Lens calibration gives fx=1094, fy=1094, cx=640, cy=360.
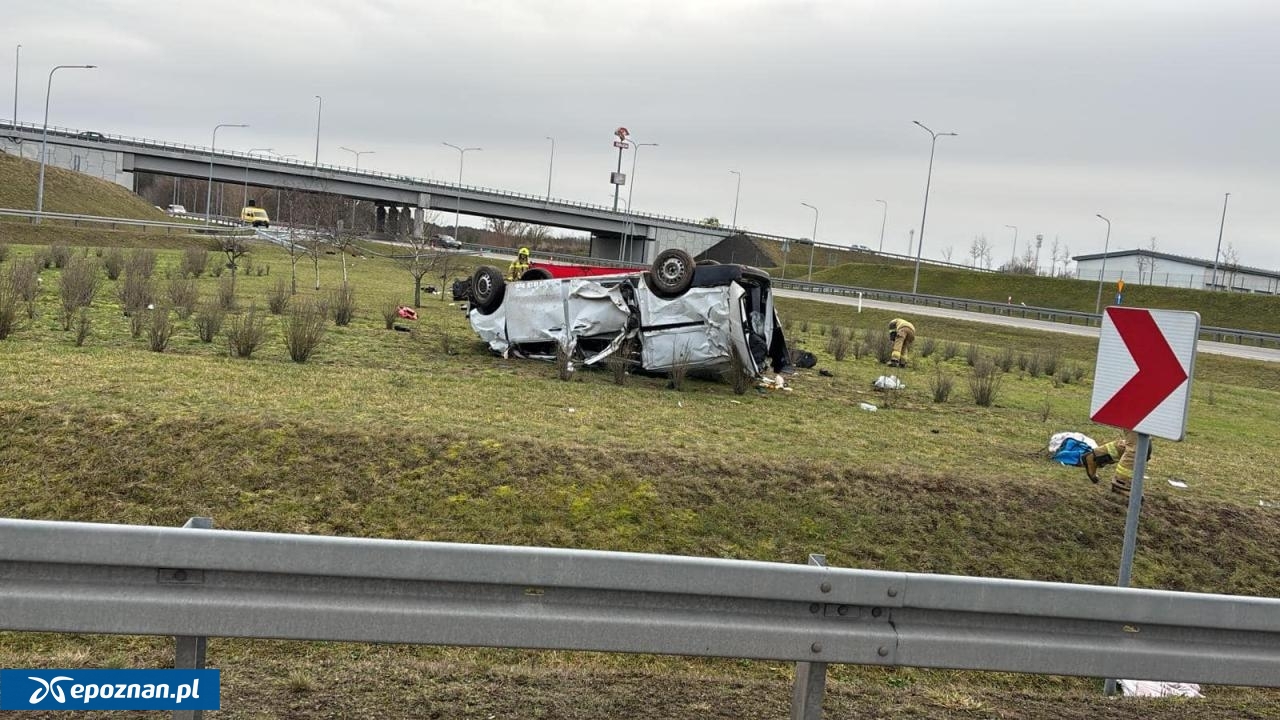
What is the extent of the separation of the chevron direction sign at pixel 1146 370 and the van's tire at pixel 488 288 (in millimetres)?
11198

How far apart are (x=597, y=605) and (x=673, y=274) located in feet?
36.3

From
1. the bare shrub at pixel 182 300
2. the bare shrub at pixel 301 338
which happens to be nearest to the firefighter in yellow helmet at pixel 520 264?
the bare shrub at pixel 182 300

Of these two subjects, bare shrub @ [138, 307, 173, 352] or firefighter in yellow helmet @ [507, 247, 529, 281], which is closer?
bare shrub @ [138, 307, 173, 352]

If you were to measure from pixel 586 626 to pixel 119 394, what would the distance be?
26.9ft

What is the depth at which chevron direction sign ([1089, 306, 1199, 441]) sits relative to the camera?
557cm

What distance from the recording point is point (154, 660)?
5363 mm

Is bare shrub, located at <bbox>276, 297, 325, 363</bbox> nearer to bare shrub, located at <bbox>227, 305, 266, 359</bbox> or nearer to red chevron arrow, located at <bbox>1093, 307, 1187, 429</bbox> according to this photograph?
bare shrub, located at <bbox>227, 305, 266, 359</bbox>

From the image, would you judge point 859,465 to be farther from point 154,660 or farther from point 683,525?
point 154,660

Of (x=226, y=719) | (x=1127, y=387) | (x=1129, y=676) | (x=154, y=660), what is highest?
(x=1127, y=387)

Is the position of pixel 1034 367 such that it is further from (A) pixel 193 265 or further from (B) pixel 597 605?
(A) pixel 193 265

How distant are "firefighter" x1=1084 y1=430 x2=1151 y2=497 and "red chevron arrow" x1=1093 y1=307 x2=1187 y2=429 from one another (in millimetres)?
4626

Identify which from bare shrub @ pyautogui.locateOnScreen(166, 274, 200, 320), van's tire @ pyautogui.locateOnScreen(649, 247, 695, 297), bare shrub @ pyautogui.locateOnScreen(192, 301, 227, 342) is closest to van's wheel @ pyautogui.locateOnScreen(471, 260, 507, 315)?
van's tire @ pyautogui.locateOnScreen(649, 247, 695, 297)

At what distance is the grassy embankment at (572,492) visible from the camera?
498 centimetres

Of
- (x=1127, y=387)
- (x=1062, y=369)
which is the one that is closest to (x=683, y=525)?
(x=1127, y=387)
